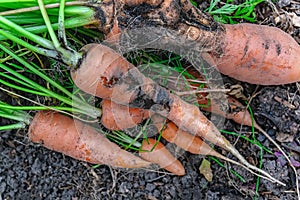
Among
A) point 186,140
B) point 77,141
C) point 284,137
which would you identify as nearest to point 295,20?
point 284,137

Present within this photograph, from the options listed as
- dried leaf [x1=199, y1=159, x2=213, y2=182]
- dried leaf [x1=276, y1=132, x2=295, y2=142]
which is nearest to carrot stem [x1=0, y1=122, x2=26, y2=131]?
dried leaf [x1=199, y1=159, x2=213, y2=182]

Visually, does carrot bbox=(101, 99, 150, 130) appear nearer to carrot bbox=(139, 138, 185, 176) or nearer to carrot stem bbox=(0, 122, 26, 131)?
carrot bbox=(139, 138, 185, 176)

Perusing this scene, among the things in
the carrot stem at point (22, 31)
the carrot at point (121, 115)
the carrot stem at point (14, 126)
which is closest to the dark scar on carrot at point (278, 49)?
the carrot at point (121, 115)

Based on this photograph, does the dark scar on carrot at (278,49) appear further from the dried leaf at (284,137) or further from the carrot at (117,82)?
the carrot at (117,82)

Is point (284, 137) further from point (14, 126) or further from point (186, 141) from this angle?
point (14, 126)

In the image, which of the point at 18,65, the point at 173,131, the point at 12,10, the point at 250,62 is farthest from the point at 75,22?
the point at 250,62

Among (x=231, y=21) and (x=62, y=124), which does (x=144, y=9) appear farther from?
(x=62, y=124)
